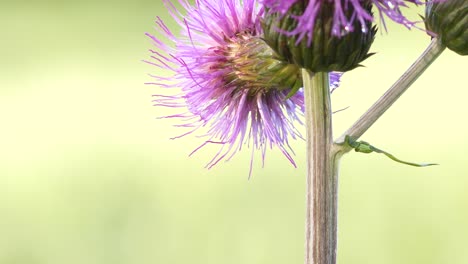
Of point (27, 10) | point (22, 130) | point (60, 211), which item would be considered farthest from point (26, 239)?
point (27, 10)

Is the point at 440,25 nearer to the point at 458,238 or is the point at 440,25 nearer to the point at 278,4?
the point at 278,4

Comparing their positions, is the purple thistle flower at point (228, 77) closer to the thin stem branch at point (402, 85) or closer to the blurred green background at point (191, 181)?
the thin stem branch at point (402, 85)

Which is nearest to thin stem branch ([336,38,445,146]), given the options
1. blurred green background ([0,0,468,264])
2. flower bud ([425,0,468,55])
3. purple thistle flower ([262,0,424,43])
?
flower bud ([425,0,468,55])

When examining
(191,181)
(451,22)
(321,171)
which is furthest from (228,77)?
(191,181)

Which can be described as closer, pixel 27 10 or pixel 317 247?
pixel 317 247

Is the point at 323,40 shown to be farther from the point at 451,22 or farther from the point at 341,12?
the point at 451,22

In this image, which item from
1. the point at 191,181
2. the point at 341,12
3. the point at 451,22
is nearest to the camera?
the point at 341,12

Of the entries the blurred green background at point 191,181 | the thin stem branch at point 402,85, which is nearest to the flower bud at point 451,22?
the thin stem branch at point 402,85
